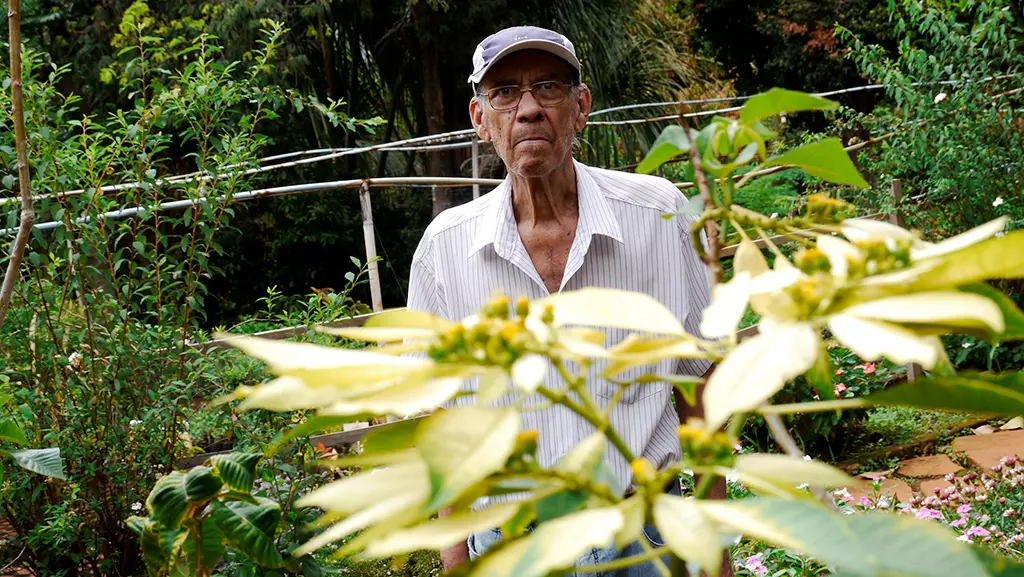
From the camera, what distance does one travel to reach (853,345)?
0.35 meters

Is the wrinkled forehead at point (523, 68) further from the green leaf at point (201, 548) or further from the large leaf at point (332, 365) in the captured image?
the large leaf at point (332, 365)

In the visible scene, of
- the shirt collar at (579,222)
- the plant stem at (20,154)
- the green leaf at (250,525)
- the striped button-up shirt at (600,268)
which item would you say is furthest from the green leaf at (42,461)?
the shirt collar at (579,222)

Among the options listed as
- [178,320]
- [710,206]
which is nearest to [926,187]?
[178,320]

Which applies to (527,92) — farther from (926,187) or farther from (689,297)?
Answer: (926,187)

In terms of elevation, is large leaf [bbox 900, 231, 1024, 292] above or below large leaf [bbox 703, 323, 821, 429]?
above

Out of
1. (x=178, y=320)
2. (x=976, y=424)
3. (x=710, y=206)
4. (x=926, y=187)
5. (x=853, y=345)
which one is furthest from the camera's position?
(x=926, y=187)

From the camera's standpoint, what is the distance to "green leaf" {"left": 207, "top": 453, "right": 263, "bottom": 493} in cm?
124

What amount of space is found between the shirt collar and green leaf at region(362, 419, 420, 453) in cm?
113

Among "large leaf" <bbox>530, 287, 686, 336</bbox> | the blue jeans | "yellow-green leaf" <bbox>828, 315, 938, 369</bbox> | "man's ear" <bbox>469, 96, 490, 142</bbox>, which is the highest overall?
"man's ear" <bbox>469, 96, 490, 142</bbox>

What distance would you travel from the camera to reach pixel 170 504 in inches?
47.6

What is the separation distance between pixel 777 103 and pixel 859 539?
0.91ft

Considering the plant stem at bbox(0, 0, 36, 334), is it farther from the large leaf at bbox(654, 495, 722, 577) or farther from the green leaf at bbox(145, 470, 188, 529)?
the large leaf at bbox(654, 495, 722, 577)

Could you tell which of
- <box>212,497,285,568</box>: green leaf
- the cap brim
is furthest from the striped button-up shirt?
<box>212,497,285,568</box>: green leaf

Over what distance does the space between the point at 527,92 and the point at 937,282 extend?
1.29 metres
